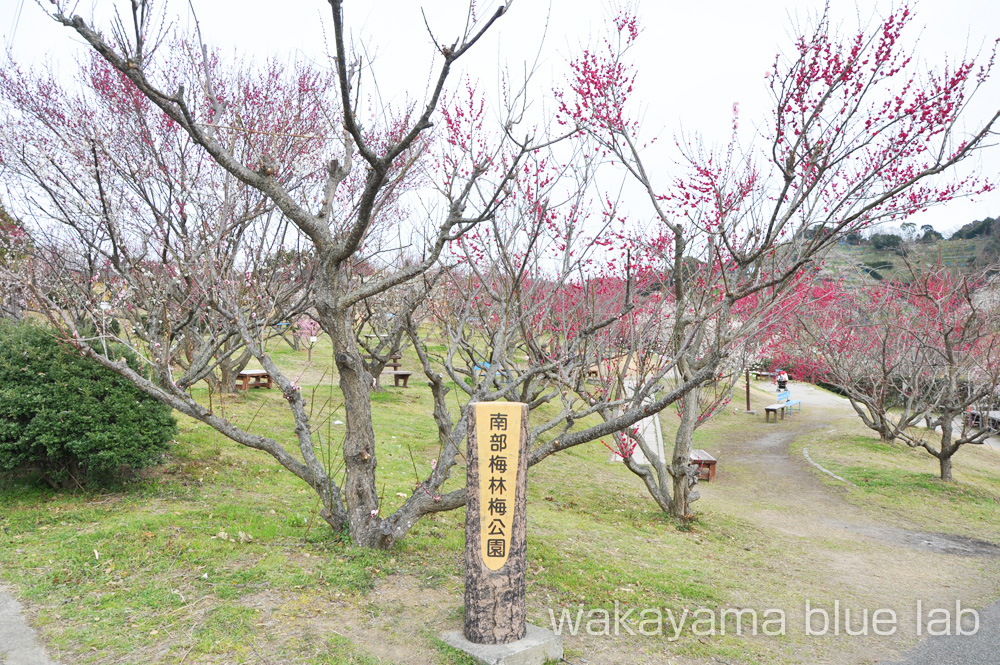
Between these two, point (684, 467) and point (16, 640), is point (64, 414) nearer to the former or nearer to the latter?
point (16, 640)

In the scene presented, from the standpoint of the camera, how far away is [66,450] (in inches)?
256

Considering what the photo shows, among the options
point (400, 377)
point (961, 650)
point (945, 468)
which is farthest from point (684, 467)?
point (400, 377)

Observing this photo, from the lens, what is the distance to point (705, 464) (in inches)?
499

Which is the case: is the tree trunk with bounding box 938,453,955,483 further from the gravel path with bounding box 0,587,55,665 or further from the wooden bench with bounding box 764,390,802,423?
the gravel path with bounding box 0,587,55,665

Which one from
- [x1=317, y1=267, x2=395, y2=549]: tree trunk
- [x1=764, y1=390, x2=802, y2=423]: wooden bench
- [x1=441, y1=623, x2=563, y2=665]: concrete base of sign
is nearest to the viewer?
[x1=441, y1=623, x2=563, y2=665]: concrete base of sign

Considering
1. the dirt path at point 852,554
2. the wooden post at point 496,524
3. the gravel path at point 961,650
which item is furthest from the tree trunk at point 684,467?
the wooden post at point 496,524

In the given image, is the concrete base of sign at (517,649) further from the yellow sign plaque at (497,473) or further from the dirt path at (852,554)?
the dirt path at (852,554)

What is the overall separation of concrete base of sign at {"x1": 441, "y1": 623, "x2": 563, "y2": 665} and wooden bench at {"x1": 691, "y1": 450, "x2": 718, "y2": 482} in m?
8.90

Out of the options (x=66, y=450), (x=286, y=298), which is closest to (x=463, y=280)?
(x=286, y=298)

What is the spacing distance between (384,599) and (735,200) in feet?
16.5

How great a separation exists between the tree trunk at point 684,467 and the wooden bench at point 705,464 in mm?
3902

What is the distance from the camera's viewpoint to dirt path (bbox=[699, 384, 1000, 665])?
5.25m

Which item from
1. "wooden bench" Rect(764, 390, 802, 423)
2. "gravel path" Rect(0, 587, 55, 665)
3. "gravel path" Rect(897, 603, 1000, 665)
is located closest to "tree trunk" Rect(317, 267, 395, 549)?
"gravel path" Rect(0, 587, 55, 665)

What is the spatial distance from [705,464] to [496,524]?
957 cm
